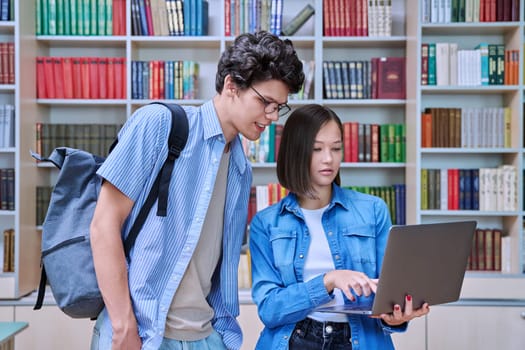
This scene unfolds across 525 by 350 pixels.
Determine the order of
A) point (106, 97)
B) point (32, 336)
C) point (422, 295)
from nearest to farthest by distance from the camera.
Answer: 1. point (422, 295)
2. point (32, 336)
3. point (106, 97)

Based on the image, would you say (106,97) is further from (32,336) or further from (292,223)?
(292,223)

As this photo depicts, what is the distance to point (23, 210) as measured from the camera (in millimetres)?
3709

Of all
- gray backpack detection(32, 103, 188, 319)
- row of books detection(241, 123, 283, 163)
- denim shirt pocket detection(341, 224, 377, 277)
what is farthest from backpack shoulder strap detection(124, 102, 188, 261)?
row of books detection(241, 123, 283, 163)

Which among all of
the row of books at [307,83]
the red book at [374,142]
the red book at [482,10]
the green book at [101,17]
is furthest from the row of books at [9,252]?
the red book at [482,10]

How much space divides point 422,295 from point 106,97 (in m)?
2.72

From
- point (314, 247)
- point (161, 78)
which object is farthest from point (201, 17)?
point (314, 247)

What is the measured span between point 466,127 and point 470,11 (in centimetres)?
66

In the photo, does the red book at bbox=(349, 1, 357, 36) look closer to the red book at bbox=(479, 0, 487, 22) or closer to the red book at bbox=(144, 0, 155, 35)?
the red book at bbox=(479, 0, 487, 22)

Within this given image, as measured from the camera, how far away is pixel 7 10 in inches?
147

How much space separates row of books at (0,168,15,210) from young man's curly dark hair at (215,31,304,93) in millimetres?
2640

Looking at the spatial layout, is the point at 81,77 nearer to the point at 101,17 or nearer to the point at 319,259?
the point at 101,17

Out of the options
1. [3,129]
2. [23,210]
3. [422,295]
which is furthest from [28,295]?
[422,295]

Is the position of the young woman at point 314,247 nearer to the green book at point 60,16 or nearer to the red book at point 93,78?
the red book at point 93,78

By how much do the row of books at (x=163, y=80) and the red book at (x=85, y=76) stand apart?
0.88 feet
